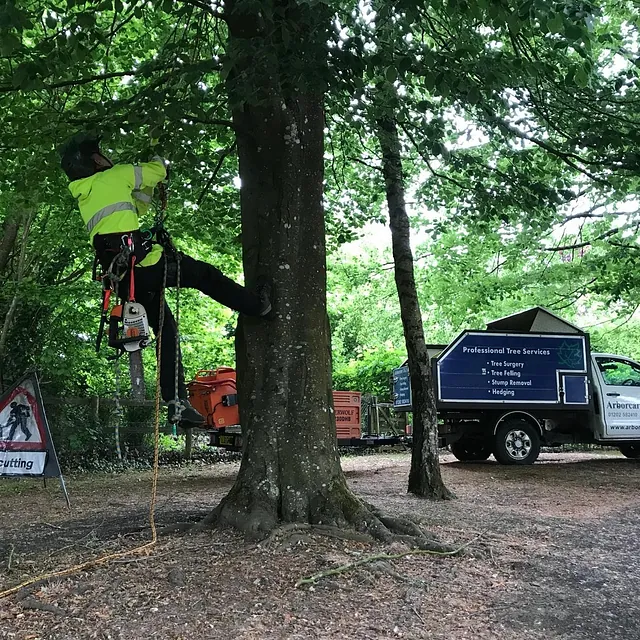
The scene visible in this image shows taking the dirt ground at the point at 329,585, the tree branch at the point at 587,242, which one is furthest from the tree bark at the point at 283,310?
the tree branch at the point at 587,242

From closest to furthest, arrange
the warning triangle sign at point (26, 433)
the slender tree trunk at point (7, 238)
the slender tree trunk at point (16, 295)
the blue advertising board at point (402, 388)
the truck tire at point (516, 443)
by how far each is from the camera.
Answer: the warning triangle sign at point (26, 433)
the slender tree trunk at point (7, 238)
the slender tree trunk at point (16, 295)
the truck tire at point (516, 443)
the blue advertising board at point (402, 388)

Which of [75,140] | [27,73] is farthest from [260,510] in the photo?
[27,73]

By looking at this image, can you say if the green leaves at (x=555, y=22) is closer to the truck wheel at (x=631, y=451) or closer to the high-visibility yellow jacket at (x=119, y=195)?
the high-visibility yellow jacket at (x=119, y=195)

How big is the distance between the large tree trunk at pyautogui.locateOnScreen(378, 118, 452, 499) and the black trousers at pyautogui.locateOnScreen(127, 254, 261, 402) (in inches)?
151

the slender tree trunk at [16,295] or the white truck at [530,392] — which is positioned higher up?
the slender tree trunk at [16,295]

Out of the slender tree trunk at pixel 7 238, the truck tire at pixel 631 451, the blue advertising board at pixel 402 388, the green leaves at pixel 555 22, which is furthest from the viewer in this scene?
the truck tire at pixel 631 451

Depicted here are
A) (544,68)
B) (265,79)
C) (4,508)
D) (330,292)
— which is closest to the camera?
(265,79)

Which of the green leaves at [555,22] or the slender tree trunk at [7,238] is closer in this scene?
the green leaves at [555,22]

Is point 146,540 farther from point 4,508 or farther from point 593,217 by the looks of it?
point 593,217

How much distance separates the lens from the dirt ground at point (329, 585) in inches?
142

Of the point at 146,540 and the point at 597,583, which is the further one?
the point at 146,540

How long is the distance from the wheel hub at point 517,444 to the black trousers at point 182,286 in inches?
353

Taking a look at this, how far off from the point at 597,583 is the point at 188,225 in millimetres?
9572

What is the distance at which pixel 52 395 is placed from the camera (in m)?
13.1
